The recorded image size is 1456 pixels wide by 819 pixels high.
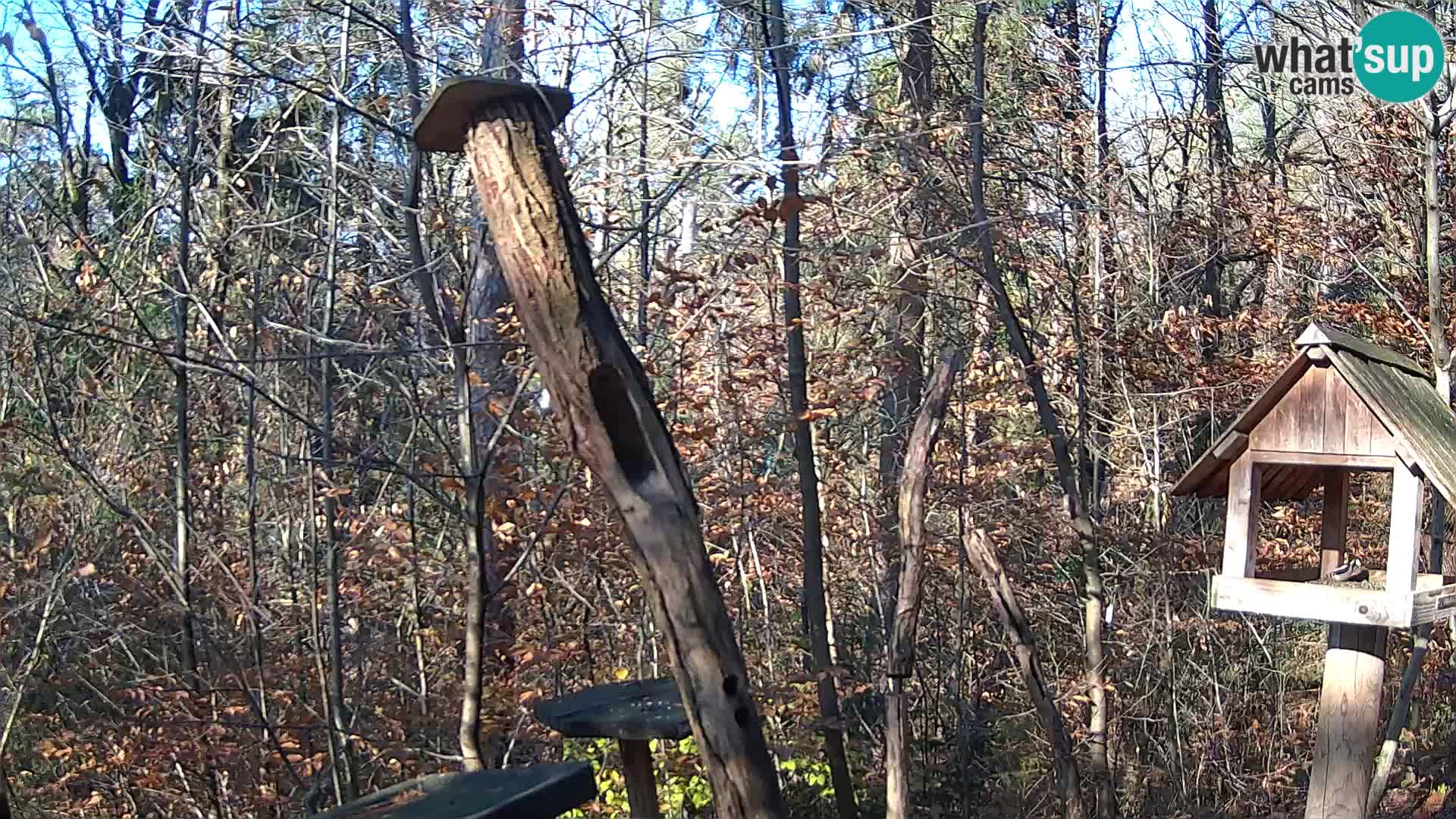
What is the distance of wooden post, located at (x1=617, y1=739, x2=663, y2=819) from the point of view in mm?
4773

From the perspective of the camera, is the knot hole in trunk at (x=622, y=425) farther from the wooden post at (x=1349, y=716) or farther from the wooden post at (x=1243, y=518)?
the wooden post at (x=1349, y=716)

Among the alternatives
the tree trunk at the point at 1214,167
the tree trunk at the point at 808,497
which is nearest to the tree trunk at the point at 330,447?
the tree trunk at the point at 808,497

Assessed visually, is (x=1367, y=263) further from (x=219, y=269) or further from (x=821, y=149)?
(x=219, y=269)

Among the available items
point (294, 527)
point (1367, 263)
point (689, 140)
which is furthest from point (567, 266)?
point (1367, 263)

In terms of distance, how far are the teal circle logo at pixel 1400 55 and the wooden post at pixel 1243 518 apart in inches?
117

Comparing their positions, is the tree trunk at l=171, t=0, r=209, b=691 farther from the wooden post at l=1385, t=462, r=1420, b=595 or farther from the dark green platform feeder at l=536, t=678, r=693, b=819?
the wooden post at l=1385, t=462, r=1420, b=595

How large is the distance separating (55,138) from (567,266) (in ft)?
16.9

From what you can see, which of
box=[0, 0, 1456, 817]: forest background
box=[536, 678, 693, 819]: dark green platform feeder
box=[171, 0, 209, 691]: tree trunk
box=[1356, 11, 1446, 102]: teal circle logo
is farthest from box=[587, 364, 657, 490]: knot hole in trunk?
box=[1356, 11, 1446, 102]: teal circle logo

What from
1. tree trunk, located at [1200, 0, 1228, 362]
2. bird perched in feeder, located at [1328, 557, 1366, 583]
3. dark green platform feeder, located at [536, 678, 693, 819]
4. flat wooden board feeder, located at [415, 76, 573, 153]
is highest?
tree trunk, located at [1200, 0, 1228, 362]

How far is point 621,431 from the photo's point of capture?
3174 mm

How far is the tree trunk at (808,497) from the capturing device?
6.38m

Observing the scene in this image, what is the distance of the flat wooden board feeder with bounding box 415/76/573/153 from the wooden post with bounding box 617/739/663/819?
2.44 meters

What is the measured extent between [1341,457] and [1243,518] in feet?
1.31

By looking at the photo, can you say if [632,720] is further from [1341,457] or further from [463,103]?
[1341,457]
